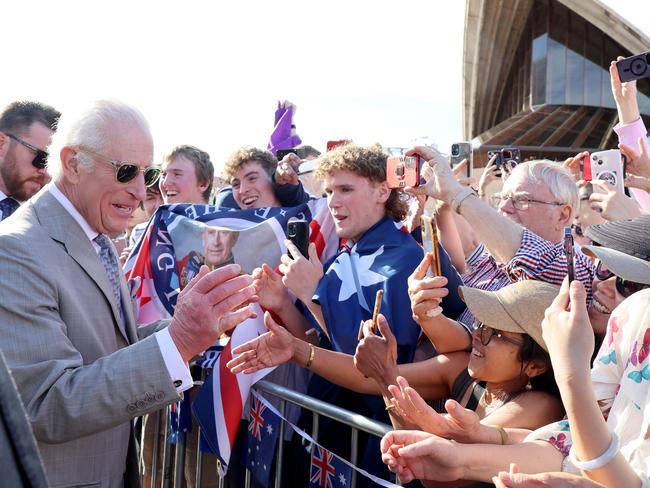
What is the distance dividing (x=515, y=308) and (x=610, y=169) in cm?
142

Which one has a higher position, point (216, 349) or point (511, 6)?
point (511, 6)

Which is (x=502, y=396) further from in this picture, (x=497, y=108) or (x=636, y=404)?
(x=497, y=108)

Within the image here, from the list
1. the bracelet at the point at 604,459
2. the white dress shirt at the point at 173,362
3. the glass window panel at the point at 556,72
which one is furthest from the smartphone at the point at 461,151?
the glass window panel at the point at 556,72

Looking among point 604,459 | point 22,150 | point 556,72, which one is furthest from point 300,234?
point 556,72

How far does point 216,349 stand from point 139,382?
163cm

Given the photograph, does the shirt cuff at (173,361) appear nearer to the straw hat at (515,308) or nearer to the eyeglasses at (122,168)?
the eyeglasses at (122,168)

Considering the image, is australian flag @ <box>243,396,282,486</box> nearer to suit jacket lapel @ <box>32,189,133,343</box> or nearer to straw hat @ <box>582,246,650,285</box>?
suit jacket lapel @ <box>32,189,133,343</box>

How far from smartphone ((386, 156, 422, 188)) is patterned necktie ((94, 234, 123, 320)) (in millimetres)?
1306

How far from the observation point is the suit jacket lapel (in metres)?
2.25

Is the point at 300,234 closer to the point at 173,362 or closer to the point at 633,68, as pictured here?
the point at 173,362

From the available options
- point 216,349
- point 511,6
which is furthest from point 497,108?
point 216,349

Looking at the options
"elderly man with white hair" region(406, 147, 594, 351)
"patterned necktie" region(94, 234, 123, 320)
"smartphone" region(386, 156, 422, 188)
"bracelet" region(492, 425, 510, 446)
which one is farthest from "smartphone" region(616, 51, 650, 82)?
"patterned necktie" region(94, 234, 123, 320)

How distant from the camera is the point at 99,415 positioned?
1.98 meters

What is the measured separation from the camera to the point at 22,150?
3764 millimetres
